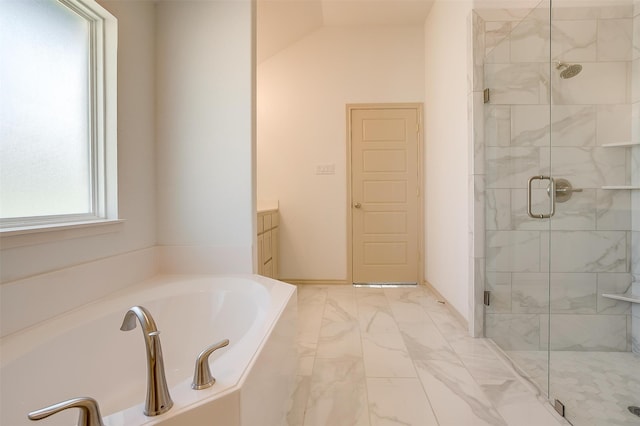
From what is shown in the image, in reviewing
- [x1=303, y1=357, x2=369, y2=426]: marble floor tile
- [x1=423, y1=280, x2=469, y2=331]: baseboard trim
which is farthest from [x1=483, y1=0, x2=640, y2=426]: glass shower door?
[x1=303, y1=357, x2=369, y2=426]: marble floor tile

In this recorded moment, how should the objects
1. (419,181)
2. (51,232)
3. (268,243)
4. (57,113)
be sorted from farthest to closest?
(419,181)
(268,243)
(57,113)
(51,232)

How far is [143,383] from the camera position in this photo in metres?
1.28

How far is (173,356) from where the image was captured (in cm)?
139

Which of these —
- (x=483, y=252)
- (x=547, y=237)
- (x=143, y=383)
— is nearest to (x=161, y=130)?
(x=143, y=383)

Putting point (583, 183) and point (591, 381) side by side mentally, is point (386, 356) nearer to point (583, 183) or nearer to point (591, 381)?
point (591, 381)

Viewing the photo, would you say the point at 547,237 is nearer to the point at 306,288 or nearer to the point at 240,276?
the point at 240,276

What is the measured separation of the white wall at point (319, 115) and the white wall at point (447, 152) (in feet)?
1.27

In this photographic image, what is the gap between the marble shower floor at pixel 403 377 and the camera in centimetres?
132

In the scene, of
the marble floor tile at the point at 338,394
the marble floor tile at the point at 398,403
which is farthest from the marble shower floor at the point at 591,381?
the marble floor tile at the point at 338,394

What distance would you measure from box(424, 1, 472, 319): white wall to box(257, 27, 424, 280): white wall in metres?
0.39

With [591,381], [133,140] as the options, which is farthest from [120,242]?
[591,381]

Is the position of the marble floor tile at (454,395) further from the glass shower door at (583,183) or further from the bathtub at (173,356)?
the bathtub at (173,356)

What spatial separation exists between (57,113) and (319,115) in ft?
8.35

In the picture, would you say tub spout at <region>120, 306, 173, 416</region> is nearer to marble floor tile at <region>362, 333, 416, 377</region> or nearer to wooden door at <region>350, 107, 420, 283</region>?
marble floor tile at <region>362, 333, 416, 377</region>
